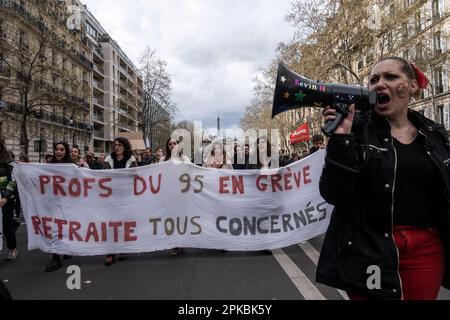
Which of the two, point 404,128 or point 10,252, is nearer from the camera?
point 404,128

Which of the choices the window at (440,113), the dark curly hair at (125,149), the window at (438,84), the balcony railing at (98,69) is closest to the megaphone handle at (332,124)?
the dark curly hair at (125,149)

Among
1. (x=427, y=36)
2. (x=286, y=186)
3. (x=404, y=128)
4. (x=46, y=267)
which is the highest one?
(x=427, y=36)

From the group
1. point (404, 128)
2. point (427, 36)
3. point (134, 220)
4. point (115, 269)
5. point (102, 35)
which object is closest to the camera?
point (404, 128)

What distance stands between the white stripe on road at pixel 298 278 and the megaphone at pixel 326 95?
2.52m

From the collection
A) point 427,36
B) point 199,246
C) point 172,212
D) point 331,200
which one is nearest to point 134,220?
point 172,212

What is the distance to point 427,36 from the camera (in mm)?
20797

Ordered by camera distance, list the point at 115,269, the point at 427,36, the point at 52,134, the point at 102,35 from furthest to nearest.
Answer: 1. the point at 102,35
2. the point at 52,134
3. the point at 427,36
4. the point at 115,269

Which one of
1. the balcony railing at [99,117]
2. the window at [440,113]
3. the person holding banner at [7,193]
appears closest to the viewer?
the person holding banner at [7,193]

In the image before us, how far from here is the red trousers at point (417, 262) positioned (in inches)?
66.4

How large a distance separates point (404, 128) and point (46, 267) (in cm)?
483

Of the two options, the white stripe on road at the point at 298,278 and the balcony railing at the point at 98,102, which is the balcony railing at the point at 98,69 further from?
the white stripe on road at the point at 298,278

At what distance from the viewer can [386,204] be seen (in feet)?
5.39

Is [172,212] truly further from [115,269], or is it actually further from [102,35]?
[102,35]

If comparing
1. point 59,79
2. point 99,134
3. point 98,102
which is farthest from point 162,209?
point 99,134
